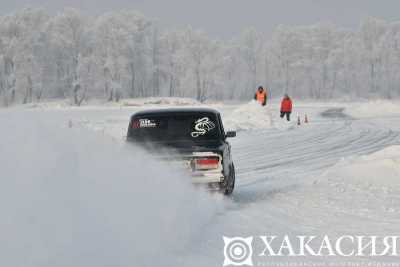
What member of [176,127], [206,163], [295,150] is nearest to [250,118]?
[295,150]

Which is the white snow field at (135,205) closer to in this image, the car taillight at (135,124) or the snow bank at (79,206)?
the snow bank at (79,206)

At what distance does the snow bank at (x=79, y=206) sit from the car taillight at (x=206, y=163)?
159cm

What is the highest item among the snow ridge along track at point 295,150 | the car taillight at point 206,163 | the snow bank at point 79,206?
→ the snow bank at point 79,206

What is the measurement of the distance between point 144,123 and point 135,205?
482 cm

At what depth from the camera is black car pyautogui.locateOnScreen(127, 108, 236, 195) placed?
967 centimetres

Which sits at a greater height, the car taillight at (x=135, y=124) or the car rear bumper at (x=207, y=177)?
the car taillight at (x=135, y=124)

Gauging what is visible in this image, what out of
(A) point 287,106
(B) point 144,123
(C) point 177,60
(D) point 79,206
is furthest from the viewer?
(C) point 177,60

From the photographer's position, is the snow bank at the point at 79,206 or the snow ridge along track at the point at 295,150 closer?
the snow bank at the point at 79,206

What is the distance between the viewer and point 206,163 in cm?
970

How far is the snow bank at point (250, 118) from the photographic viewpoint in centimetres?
3241

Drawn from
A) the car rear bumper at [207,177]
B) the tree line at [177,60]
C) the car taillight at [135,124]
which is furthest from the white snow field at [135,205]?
the tree line at [177,60]

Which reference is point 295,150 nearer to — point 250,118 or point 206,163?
point 250,118

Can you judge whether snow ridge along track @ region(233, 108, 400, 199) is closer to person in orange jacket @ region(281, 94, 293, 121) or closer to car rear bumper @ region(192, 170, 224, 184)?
car rear bumper @ region(192, 170, 224, 184)

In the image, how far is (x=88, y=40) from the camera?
101562mm
